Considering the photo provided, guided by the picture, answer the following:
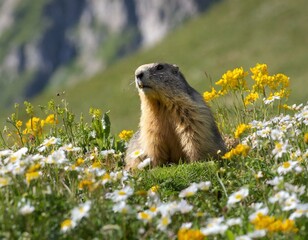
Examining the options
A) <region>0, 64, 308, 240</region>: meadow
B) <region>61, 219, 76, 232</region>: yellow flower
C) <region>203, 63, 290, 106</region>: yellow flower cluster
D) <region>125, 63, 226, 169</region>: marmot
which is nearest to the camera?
<region>61, 219, 76, 232</region>: yellow flower

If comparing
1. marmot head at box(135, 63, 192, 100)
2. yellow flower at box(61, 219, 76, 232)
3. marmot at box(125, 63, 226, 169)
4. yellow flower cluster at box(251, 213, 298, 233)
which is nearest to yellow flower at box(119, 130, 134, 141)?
marmot at box(125, 63, 226, 169)

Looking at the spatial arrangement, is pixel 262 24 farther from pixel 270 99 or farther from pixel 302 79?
pixel 270 99

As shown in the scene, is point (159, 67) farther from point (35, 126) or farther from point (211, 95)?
point (35, 126)

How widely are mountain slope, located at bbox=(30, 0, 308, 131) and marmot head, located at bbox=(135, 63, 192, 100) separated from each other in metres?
99.5

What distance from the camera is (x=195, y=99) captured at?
8.66 metres

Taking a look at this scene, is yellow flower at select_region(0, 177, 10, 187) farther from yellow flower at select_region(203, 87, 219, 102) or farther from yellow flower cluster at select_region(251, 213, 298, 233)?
yellow flower at select_region(203, 87, 219, 102)

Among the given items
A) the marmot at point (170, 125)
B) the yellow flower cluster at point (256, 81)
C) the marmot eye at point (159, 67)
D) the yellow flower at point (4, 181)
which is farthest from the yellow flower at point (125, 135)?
the yellow flower at point (4, 181)

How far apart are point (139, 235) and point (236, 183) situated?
1.75 m

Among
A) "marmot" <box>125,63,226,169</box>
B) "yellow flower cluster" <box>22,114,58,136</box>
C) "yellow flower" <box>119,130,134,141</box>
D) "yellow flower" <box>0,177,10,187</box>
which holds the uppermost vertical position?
"yellow flower cluster" <box>22,114,58,136</box>

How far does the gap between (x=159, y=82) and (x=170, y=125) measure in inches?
22.3

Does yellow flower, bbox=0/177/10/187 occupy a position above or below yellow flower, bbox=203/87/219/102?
below

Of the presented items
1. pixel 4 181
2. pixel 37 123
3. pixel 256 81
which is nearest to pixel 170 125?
pixel 256 81

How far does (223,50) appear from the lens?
142m

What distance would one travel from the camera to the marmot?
8.21 metres
